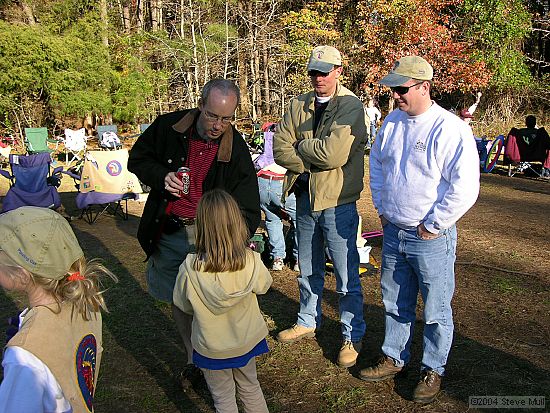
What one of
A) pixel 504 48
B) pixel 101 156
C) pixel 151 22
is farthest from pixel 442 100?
pixel 101 156

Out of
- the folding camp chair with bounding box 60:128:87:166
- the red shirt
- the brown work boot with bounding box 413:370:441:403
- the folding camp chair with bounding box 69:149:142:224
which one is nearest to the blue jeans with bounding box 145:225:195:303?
the red shirt

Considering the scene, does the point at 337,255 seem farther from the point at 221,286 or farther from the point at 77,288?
the point at 77,288

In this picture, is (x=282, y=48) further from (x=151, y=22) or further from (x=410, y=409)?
(x=410, y=409)

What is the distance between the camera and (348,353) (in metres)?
3.55

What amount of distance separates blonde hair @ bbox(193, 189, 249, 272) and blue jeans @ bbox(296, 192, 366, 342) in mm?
1104

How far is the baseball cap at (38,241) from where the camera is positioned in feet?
5.47

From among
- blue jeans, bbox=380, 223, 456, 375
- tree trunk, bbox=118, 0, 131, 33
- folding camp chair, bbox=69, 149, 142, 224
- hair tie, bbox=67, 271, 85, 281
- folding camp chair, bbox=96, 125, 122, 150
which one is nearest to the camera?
hair tie, bbox=67, 271, 85, 281

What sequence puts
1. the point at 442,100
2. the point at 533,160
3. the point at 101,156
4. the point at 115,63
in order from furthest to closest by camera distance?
the point at 442,100, the point at 115,63, the point at 533,160, the point at 101,156

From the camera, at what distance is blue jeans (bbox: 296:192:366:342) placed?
11.4 feet

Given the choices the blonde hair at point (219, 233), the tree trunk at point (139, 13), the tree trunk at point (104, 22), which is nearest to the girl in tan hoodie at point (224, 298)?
the blonde hair at point (219, 233)

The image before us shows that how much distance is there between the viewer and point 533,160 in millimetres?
11195

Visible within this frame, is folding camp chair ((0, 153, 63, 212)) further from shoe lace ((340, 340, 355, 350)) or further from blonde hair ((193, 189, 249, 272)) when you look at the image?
blonde hair ((193, 189, 249, 272))

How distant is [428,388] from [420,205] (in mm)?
1061

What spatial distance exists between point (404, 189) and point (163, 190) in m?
1.32
